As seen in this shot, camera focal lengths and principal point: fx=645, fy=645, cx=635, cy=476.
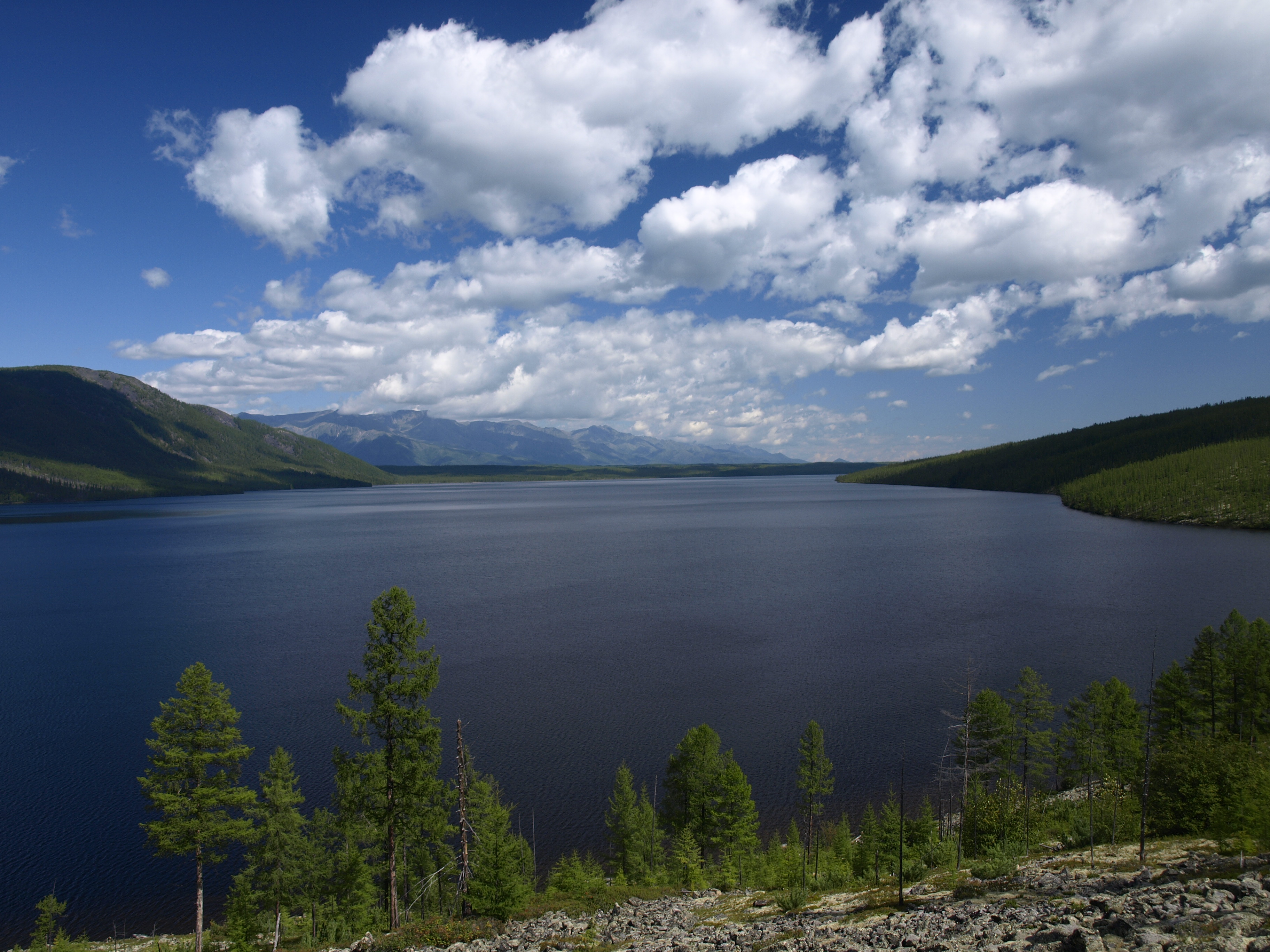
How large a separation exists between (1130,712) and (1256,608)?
191ft

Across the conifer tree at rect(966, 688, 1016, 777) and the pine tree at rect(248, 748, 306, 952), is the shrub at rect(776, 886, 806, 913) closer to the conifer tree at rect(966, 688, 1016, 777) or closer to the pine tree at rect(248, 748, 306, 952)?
the conifer tree at rect(966, 688, 1016, 777)

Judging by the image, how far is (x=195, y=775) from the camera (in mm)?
28391

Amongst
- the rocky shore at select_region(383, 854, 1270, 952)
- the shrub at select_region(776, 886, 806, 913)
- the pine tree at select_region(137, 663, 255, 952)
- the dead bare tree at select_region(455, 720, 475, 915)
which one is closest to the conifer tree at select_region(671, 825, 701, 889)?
the rocky shore at select_region(383, 854, 1270, 952)

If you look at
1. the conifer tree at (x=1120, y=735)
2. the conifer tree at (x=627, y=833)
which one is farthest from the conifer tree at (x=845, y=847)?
the conifer tree at (x=1120, y=735)

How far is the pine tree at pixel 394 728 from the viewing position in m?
30.1

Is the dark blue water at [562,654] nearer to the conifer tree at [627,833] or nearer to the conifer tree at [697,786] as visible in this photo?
the conifer tree at [627,833]

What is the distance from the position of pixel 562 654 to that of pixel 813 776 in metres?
39.0

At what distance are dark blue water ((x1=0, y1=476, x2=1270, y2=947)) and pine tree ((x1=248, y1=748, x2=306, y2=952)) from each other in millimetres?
4267

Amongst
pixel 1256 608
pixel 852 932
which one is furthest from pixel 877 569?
pixel 852 932

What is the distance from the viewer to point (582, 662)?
232 ft

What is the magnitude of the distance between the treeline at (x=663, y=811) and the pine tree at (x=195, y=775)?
11 cm

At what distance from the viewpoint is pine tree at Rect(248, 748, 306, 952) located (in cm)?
3344

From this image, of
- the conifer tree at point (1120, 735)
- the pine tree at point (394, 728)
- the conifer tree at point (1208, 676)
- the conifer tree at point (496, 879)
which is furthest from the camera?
the conifer tree at point (1208, 676)

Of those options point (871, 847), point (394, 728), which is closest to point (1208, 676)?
point (871, 847)
